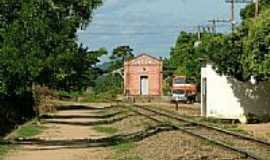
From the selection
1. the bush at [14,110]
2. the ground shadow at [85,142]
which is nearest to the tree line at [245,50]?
the ground shadow at [85,142]

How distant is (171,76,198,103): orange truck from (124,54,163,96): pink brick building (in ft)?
99.1

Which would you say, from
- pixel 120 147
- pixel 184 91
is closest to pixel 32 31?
pixel 120 147

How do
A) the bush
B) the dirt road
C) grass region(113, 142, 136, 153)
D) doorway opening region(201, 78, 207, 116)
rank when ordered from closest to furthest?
the dirt road, grass region(113, 142, 136, 153), the bush, doorway opening region(201, 78, 207, 116)

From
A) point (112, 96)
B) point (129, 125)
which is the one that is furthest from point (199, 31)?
point (129, 125)

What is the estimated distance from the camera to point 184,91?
8288 cm

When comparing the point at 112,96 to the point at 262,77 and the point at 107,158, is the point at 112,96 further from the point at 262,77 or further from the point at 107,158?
the point at 107,158

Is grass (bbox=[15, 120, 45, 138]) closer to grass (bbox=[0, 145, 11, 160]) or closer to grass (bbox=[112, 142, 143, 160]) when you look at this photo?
grass (bbox=[0, 145, 11, 160])

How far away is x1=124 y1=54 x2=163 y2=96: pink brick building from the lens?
378 feet

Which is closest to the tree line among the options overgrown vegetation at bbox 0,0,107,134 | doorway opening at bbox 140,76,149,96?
overgrown vegetation at bbox 0,0,107,134

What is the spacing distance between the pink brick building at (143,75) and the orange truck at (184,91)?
99.1 feet

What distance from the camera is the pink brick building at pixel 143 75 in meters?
115

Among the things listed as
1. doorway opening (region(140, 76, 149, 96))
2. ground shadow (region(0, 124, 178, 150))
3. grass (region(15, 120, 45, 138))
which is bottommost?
ground shadow (region(0, 124, 178, 150))

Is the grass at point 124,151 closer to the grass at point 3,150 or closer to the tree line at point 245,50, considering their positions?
the grass at point 3,150

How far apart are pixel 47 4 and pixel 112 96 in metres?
80.2
